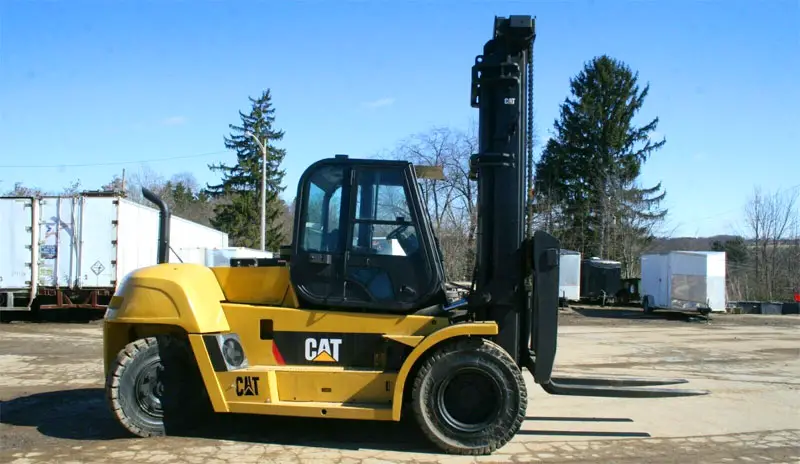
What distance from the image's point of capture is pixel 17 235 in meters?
17.4

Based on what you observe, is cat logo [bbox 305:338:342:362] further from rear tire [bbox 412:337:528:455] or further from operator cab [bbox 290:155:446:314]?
rear tire [bbox 412:337:528:455]

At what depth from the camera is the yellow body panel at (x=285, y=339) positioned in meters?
5.65

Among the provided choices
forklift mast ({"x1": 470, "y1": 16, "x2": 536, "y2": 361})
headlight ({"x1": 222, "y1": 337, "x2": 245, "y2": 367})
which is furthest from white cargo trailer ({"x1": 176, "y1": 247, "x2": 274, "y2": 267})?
forklift mast ({"x1": 470, "y1": 16, "x2": 536, "y2": 361})

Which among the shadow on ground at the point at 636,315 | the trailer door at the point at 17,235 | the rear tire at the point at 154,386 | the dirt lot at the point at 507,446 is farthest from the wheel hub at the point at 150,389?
the shadow on ground at the point at 636,315

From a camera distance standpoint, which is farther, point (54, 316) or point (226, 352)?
point (54, 316)

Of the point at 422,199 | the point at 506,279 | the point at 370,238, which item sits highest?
the point at 422,199

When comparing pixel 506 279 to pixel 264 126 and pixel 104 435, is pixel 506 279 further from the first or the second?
pixel 264 126

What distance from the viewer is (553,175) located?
139ft

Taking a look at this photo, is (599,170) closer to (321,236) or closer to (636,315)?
(636,315)

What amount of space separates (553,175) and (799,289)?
1638 cm

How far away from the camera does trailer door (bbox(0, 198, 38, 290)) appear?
17406 mm

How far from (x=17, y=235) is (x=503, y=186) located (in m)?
16.6

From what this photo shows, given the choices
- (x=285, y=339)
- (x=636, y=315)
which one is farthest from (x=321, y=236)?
(x=636, y=315)

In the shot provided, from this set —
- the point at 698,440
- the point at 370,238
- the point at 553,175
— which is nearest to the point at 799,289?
the point at 553,175
